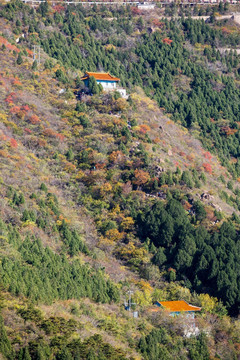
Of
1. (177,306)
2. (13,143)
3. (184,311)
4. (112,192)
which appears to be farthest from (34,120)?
(184,311)

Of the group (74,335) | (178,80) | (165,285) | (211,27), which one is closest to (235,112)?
(178,80)

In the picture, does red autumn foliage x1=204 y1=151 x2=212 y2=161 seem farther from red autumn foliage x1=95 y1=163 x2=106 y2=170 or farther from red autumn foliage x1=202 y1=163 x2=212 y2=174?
red autumn foliage x1=95 y1=163 x2=106 y2=170

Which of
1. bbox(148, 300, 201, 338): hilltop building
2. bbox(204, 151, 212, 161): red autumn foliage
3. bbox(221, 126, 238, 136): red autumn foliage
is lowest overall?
bbox(148, 300, 201, 338): hilltop building

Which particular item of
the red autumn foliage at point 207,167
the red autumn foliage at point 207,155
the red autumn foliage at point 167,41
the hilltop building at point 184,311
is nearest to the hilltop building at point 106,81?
the red autumn foliage at point 207,155

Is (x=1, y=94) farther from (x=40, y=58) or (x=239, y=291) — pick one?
(x=239, y=291)

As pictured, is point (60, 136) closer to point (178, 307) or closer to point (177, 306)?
point (177, 306)

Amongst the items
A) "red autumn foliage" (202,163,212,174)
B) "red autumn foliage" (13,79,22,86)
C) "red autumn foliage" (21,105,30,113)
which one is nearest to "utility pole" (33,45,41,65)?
"red autumn foliage" (13,79,22,86)
